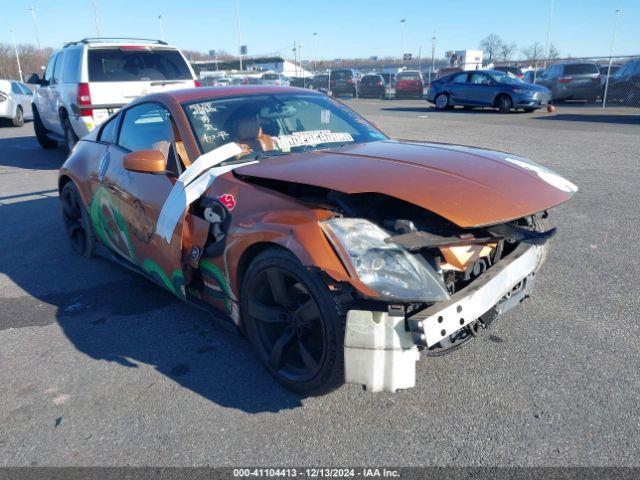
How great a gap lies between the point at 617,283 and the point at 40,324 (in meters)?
4.34

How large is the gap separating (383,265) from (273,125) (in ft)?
5.86

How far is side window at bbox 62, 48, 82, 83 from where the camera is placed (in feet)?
31.2

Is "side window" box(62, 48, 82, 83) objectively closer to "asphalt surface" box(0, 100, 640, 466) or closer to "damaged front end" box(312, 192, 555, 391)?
"asphalt surface" box(0, 100, 640, 466)

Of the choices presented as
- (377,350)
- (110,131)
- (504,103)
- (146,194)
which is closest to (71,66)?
(110,131)

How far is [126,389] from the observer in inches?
122

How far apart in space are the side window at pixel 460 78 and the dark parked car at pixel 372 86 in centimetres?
1067

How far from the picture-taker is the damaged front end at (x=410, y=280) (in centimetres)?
244

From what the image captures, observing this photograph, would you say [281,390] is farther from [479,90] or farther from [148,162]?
[479,90]

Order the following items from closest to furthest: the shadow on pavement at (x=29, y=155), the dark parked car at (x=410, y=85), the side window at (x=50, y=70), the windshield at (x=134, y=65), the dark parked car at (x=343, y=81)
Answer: the windshield at (x=134, y=65) < the side window at (x=50, y=70) < the shadow on pavement at (x=29, y=155) < the dark parked car at (x=410, y=85) < the dark parked car at (x=343, y=81)

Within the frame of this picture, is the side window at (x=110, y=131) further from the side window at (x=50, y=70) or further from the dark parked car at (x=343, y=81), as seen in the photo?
the dark parked car at (x=343, y=81)

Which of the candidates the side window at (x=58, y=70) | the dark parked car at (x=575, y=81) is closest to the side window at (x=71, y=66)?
the side window at (x=58, y=70)

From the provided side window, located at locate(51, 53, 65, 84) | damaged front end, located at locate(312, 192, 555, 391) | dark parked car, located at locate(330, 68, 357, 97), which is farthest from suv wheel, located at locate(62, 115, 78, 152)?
dark parked car, located at locate(330, 68, 357, 97)

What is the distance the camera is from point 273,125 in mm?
3918

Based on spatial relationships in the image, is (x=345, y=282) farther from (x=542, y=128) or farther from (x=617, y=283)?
(x=542, y=128)
